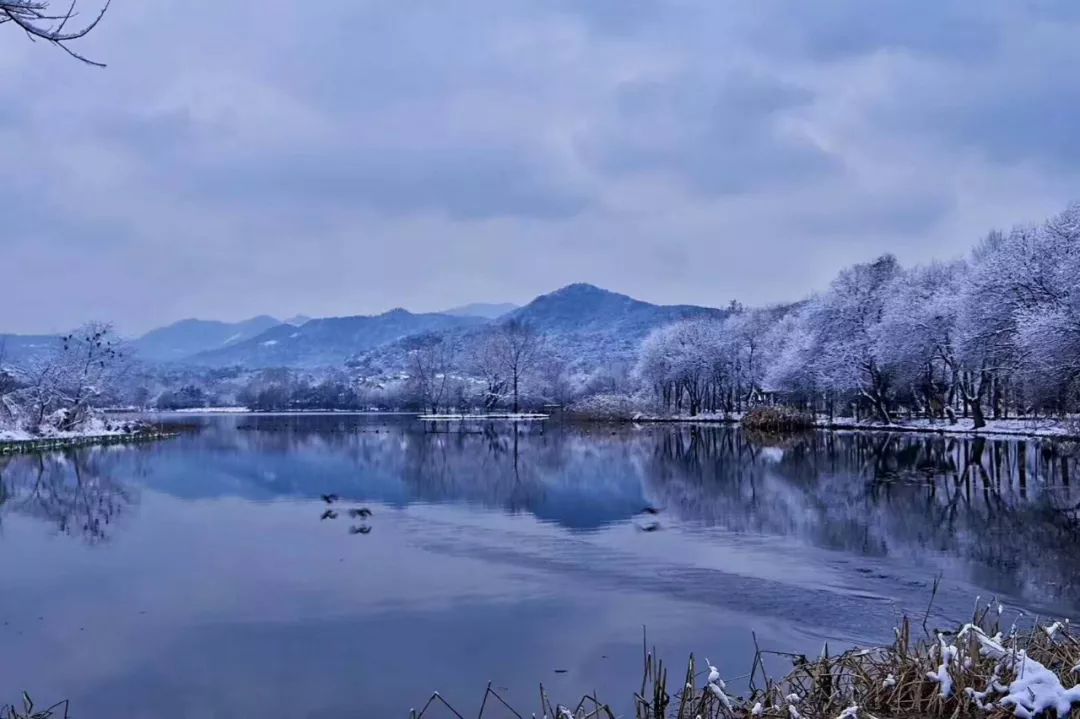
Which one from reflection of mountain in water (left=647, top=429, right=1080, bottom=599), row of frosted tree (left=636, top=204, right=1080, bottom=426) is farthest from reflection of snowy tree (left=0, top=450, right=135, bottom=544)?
row of frosted tree (left=636, top=204, right=1080, bottom=426)

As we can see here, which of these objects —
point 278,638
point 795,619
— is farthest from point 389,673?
point 795,619

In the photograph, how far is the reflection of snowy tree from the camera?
1691cm

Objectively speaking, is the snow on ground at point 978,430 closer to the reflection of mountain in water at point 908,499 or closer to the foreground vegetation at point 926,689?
the reflection of mountain in water at point 908,499

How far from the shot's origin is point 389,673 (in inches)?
307

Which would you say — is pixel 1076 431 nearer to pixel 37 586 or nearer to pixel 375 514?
pixel 375 514

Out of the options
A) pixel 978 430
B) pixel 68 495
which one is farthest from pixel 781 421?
pixel 68 495

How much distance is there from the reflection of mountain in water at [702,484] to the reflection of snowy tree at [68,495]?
58mm

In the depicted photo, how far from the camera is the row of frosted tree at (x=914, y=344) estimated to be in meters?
29.7

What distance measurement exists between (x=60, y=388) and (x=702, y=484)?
38.3 meters

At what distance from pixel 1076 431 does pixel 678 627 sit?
2683 cm

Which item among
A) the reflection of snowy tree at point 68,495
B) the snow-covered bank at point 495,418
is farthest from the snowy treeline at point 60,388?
the snow-covered bank at point 495,418

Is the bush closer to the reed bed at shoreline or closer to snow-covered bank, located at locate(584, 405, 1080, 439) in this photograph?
the reed bed at shoreline

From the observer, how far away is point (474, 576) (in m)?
11.7

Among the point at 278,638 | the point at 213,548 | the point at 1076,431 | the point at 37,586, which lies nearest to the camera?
the point at 278,638
